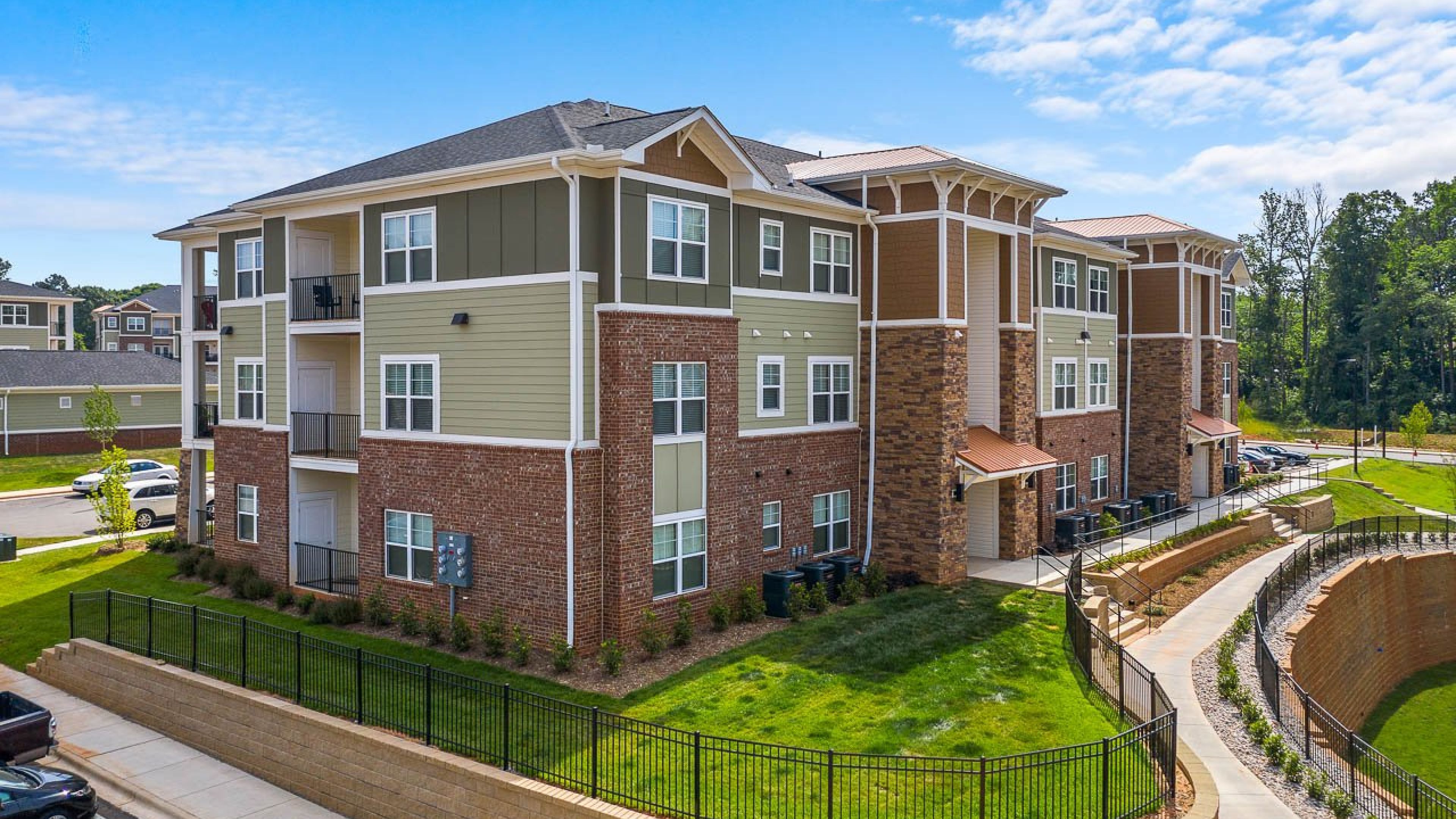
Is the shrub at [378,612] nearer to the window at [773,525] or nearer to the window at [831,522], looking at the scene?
the window at [773,525]

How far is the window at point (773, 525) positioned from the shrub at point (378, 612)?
8620 mm

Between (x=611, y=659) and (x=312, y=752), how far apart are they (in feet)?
16.8

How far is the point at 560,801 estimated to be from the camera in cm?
1351

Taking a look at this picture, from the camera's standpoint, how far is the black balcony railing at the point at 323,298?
25188 millimetres

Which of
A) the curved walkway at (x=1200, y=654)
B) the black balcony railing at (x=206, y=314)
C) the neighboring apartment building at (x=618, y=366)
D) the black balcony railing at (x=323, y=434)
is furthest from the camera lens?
the black balcony railing at (x=206, y=314)

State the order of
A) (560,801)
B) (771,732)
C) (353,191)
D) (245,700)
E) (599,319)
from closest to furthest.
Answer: (560,801) → (771,732) → (245,700) → (599,319) → (353,191)

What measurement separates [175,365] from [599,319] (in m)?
52.2

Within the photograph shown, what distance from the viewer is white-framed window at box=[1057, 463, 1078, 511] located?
110ft

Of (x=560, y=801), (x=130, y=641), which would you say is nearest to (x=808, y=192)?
(x=560, y=801)

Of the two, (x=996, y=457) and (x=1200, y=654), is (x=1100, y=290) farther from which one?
(x=1200, y=654)

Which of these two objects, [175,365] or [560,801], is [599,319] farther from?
[175,365]

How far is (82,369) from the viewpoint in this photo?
56344mm

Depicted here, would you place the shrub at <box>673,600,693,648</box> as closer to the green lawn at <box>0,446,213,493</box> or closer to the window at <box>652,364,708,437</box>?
the window at <box>652,364,708,437</box>

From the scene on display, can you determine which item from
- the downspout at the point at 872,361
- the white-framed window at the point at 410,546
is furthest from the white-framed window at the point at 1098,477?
the white-framed window at the point at 410,546
